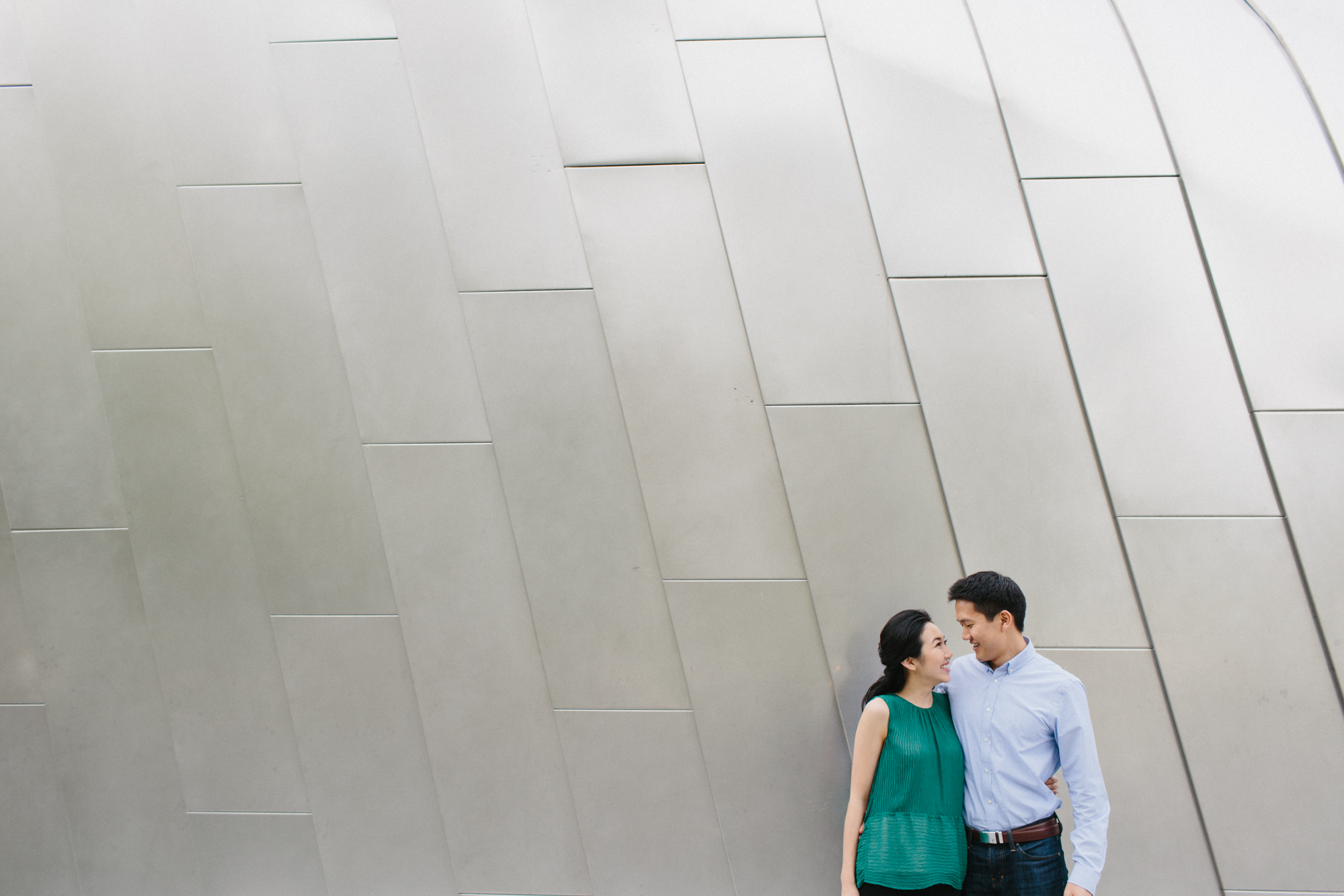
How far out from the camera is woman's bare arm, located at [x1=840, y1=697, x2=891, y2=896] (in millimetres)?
2633

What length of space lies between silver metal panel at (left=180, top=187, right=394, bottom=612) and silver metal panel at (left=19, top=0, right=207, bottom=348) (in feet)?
0.58

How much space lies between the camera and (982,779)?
2578 millimetres

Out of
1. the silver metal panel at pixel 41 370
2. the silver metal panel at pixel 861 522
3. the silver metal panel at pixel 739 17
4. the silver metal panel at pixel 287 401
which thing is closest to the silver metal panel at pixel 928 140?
the silver metal panel at pixel 739 17

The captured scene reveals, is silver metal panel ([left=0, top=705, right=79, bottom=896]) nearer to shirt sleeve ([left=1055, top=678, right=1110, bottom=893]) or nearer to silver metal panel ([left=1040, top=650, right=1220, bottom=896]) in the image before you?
shirt sleeve ([left=1055, top=678, right=1110, bottom=893])

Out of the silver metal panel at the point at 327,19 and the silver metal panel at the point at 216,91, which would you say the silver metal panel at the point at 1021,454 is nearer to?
the silver metal panel at the point at 327,19

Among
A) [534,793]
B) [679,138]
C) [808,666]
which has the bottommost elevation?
[534,793]

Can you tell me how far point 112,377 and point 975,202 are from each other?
3.99 metres

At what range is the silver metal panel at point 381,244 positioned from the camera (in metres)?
3.46

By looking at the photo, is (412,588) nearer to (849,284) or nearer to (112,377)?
(112,377)

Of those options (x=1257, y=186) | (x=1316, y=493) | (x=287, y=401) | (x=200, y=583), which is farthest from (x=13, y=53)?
(x=1316, y=493)

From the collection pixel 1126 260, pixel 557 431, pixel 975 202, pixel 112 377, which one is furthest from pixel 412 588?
pixel 1126 260

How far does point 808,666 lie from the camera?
3322 mm

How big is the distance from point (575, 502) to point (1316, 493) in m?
3.10

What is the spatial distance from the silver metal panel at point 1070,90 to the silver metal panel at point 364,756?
11.4 feet
